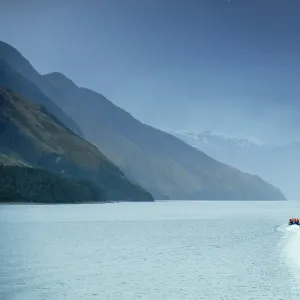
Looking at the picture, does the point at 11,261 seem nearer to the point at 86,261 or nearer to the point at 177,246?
the point at 86,261

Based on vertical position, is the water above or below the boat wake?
below

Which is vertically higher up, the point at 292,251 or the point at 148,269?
the point at 292,251

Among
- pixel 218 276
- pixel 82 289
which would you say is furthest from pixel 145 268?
pixel 82 289

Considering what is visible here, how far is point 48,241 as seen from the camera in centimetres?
9150

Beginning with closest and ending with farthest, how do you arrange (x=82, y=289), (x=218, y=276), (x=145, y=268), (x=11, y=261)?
(x=82, y=289) < (x=218, y=276) < (x=145, y=268) < (x=11, y=261)

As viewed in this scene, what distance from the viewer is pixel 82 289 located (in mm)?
47125

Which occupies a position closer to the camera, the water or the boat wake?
the water

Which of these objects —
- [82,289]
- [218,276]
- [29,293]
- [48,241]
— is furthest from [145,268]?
[48,241]

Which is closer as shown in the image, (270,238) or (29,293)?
(29,293)

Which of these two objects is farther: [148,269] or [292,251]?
[292,251]

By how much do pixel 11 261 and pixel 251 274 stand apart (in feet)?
90.9

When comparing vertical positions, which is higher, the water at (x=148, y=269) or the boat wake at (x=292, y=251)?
the boat wake at (x=292, y=251)

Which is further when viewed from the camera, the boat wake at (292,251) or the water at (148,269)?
the boat wake at (292,251)

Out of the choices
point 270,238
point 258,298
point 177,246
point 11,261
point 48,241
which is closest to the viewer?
point 258,298
